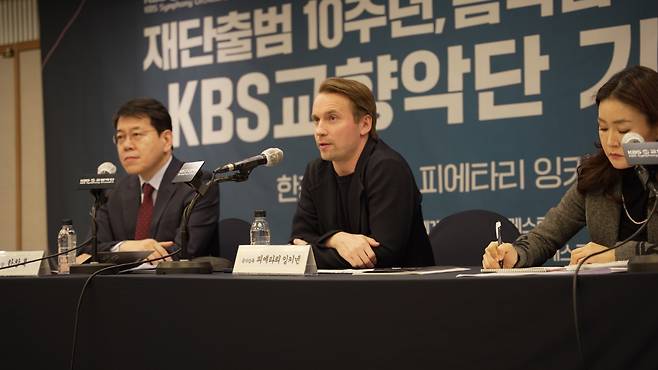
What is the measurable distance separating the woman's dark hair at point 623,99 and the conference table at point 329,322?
90cm

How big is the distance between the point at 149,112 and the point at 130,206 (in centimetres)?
38

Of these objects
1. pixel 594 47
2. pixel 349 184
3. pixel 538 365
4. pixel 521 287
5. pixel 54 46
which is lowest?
pixel 538 365

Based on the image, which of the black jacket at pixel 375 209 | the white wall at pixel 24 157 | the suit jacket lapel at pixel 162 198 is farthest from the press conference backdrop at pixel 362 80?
the suit jacket lapel at pixel 162 198

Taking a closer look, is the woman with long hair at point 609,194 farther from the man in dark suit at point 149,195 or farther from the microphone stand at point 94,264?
the man in dark suit at point 149,195

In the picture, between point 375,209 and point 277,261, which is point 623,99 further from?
point 277,261

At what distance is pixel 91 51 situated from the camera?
17.4 ft

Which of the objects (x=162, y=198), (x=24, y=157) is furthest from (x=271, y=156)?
(x=24, y=157)

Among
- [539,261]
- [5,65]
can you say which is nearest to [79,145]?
[5,65]

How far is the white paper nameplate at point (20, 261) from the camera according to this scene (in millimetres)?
2297

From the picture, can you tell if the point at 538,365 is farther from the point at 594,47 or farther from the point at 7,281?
the point at 594,47

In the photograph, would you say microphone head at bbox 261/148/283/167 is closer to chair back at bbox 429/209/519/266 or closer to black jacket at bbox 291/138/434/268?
black jacket at bbox 291/138/434/268

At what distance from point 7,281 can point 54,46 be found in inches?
140

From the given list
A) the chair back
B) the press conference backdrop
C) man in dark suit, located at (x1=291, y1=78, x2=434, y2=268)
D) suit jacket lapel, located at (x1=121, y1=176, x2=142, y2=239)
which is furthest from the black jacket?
the press conference backdrop

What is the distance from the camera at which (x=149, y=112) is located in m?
3.40
